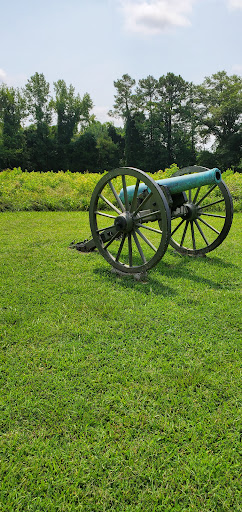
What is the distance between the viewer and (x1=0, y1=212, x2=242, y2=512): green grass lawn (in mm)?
1660

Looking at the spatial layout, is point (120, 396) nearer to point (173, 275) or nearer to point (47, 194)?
point (173, 275)

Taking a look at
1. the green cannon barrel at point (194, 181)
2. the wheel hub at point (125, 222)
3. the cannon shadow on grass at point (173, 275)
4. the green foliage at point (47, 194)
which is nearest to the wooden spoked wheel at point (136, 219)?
the wheel hub at point (125, 222)

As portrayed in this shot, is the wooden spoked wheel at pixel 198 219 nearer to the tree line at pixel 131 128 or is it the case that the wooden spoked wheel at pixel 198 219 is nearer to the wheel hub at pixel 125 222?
the wheel hub at pixel 125 222

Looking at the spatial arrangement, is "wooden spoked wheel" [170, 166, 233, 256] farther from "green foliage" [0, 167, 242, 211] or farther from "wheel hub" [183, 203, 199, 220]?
"green foliage" [0, 167, 242, 211]

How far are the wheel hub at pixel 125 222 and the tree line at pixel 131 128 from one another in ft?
116

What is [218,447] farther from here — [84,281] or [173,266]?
[173,266]

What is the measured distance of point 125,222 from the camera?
4.51 m

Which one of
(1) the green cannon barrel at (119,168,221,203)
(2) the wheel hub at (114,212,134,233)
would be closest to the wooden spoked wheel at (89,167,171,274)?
(2) the wheel hub at (114,212,134,233)

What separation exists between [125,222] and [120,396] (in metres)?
2.67

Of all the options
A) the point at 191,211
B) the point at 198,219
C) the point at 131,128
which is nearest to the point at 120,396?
the point at 191,211

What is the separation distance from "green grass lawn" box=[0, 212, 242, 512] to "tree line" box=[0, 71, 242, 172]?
119 feet

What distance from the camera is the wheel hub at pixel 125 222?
14.8 ft

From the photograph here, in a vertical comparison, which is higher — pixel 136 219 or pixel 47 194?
pixel 47 194

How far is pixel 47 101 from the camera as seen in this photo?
40.8 meters
